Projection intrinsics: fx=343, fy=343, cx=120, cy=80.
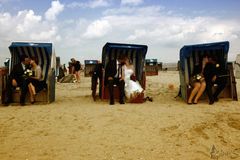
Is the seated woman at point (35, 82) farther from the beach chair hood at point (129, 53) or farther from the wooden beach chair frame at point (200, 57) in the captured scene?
the wooden beach chair frame at point (200, 57)

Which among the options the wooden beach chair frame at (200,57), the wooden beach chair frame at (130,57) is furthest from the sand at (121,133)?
the wooden beach chair frame at (130,57)

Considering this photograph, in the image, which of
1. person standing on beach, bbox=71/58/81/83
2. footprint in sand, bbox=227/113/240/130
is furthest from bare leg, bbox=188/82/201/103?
person standing on beach, bbox=71/58/81/83

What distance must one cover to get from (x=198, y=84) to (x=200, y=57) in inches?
49.5

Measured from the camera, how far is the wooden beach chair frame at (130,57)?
31.5 ft

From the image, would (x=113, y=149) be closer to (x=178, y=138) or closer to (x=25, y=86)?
(x=178, y=138)

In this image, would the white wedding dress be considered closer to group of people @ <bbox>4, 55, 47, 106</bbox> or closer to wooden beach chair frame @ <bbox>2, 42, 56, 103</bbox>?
wooden beach chair frame @ <bbox>2, 42, 56, 103</bbox>

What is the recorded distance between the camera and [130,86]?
9.52m

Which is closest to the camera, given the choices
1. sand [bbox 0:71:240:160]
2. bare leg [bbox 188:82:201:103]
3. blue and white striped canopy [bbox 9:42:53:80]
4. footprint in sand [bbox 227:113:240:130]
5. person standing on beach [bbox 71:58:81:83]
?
sand [bbox 0:71:240:160]

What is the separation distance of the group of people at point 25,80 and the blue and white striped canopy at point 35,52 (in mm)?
524

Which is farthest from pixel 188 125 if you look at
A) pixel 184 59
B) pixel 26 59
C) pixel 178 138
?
pixel 26 59

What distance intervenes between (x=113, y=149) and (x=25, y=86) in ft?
16.5

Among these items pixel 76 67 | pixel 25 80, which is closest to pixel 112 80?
pixel 25 80

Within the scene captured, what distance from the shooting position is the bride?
9.32 metres

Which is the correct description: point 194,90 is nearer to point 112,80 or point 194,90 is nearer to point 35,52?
point 112,80
